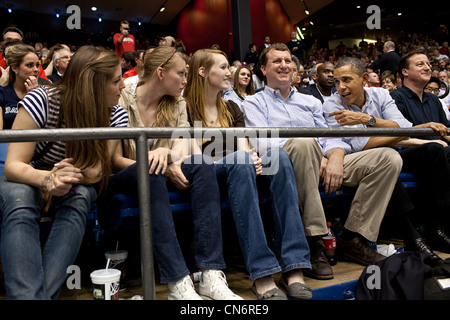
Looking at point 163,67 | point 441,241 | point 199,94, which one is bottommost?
point 441,241

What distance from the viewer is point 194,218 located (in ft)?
5.74

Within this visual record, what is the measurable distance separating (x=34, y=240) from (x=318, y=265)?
1229mm

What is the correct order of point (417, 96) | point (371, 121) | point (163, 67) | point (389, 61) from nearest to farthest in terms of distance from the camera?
point (163, 67), point (371, 121), point (417, 96), point (389, 61)

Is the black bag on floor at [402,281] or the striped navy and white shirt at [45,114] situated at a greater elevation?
the striped navy and white shirt at [45,114]

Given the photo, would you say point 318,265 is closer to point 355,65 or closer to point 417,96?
point 355,65

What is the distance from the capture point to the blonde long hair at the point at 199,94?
2.37m

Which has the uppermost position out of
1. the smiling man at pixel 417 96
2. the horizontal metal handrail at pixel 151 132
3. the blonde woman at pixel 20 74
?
the blonde woman at pixel 20 74

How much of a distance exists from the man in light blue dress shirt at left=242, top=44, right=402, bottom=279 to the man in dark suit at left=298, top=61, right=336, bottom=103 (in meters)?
1.37

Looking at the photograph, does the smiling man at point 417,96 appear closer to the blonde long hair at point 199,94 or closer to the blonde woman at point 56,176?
the blonde long hair at point 199,94

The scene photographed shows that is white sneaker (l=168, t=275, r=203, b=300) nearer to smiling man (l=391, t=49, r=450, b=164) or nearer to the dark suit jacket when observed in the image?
smiling man (l=391, t=49, r=450, b=164)

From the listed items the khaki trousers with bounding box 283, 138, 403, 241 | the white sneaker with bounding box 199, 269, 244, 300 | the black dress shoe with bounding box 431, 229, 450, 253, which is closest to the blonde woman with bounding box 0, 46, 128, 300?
the white sneaker with bounding box 199, 269, 244, 300

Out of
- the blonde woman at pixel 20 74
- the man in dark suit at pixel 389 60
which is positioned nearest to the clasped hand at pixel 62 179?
the blonde woman at pixel 20 74

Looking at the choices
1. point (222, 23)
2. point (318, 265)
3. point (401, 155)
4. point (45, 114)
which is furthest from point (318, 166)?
point (222, 23)

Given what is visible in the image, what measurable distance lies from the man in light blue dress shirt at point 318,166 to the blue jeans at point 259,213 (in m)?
0.16
